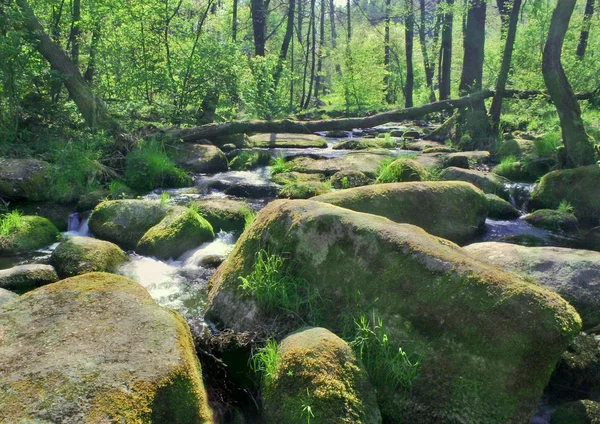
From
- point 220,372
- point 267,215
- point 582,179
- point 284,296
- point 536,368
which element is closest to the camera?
point 536,368

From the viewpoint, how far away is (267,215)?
513 centimetres

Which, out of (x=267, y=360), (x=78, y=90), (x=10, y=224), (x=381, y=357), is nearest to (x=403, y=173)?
(x=381, y=357)

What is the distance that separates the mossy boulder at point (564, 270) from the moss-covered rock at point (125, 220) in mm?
5020

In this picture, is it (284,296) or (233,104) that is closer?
(284,296)

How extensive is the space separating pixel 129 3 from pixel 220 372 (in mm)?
13623

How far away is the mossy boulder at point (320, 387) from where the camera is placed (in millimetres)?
3107

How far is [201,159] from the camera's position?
511 inches

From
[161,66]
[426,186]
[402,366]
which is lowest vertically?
[402,366]

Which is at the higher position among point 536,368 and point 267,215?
point 267,215

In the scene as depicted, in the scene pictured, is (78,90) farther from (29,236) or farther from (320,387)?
(320,387)

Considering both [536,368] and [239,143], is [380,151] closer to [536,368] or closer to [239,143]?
[239,143]

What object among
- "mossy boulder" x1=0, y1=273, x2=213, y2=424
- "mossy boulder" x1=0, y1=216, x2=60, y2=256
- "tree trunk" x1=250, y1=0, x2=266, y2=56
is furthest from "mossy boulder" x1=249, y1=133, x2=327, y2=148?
"mossy boulder" x1=0, y1=273, x2=213, y2=424

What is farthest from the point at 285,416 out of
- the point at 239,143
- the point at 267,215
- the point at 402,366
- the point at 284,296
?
the point at 239,143

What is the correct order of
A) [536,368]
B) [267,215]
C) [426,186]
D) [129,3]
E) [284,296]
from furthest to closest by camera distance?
[129,3], [426,186], [267,215], [284,296], [536,368]
